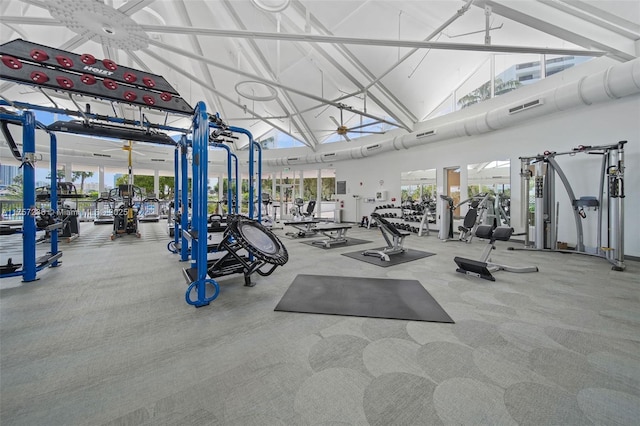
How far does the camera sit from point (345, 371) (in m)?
1.75

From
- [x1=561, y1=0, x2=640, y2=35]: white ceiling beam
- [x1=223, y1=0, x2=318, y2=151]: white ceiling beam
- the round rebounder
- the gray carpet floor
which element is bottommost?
the gray carpet floor

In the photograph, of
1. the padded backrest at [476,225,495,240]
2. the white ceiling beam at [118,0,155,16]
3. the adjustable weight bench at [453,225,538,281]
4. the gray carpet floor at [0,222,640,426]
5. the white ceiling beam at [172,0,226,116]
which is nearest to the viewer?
the gray carpet floor at [0,222,640,426]

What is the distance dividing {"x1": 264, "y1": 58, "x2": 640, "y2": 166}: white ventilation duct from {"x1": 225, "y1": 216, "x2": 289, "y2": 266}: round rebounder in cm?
661

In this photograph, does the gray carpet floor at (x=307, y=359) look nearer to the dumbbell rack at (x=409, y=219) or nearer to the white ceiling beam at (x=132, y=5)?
the white ceiling beam at (x=132, y=5)

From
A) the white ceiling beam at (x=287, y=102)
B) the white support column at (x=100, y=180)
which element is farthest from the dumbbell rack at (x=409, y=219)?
the white support column at (x=100, y=180)

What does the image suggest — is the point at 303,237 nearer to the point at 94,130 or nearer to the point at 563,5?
the point at 94,130

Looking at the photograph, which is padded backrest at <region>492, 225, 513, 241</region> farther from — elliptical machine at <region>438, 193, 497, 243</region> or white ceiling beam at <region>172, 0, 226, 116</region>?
white ceiling beam at <region>172, 0, 226, 116</region>

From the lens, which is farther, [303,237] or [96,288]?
[303,237]

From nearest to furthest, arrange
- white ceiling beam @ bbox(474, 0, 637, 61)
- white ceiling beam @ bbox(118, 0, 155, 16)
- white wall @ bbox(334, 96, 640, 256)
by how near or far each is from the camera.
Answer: white ceiling beam @ bbox(474, 0, 637, 61), white ceiling beam @ bbox(118, 0, 155, 16), white wall @ bbox(334, 96, 640, 256)

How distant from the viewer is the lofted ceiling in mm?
4480

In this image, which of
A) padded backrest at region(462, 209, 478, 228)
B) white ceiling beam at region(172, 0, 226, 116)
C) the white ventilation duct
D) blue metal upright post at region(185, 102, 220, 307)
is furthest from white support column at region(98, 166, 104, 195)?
padded backrest at region(462, 209, 478, 228)

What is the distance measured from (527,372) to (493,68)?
28.5 feet

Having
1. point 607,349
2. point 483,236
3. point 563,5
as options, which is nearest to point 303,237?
point 483,236

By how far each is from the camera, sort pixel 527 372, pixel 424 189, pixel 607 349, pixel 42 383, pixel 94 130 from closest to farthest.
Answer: pixel 42 383 → pixel 527 372 → pixel 607 349 → pixel 94 130 → pixel 424 189
